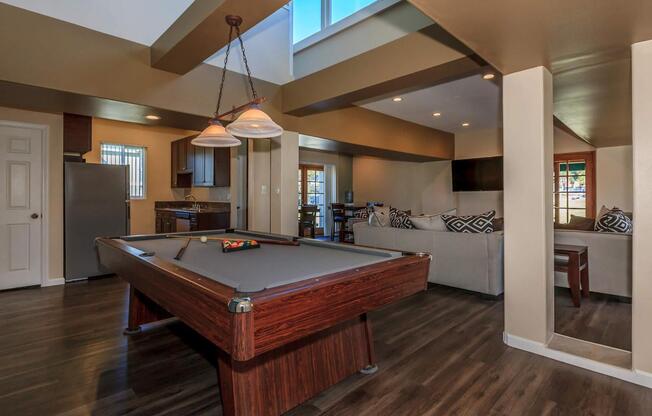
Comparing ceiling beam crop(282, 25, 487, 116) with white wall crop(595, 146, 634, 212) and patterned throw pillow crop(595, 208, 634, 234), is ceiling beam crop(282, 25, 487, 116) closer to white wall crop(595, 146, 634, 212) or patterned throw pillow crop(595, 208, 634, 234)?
patterned throw pillow crop(595, 208, 634, 234)

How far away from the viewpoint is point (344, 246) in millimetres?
2336

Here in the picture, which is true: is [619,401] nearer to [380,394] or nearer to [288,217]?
[380,394]

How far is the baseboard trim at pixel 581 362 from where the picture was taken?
2.08m

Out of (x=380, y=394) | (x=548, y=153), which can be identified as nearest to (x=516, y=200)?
(x=548, y=153)

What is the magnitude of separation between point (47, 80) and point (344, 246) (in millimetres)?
2869

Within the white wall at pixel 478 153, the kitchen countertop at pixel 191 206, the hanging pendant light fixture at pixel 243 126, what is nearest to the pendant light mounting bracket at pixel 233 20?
the hanging pendant light fixture at pixel 243 126

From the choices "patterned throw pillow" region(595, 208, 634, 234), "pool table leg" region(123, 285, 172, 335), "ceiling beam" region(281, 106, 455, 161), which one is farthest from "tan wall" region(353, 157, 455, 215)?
"pool table leg" region(123, 285, 172, 335)

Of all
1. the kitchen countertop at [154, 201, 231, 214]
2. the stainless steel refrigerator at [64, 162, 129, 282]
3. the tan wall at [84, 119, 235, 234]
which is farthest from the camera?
the tan wall at [84, 119, 235, 234]

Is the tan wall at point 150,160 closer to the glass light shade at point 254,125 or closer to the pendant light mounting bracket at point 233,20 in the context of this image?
the glass light shade at point 254,125

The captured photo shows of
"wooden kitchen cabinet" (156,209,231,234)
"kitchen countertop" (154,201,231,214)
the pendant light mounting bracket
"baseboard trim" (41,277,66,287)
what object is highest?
the pendant light mounting bracket

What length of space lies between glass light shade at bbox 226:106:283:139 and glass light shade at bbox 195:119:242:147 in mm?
92

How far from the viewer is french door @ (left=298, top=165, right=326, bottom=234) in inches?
376

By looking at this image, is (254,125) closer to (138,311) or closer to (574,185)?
(138,311)

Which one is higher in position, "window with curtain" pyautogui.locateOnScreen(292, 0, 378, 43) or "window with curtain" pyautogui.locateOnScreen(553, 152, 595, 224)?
"window with curtain" pyautogui.locateOnScreen(292, 0, 378, 43)
